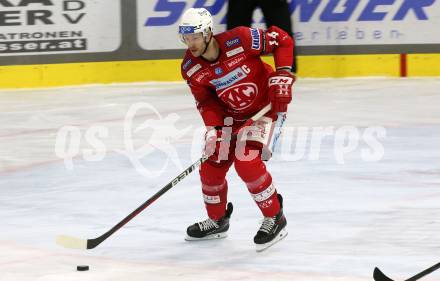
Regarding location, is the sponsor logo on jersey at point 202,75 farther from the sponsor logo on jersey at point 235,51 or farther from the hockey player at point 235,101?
the sponsor logo on jersey at point 235,51

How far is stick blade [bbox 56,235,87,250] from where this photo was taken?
4.76 m

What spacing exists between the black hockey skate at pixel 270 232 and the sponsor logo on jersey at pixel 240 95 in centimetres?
55

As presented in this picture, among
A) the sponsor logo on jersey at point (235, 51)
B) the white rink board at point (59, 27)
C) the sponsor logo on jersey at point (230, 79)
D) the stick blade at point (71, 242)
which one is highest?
the sponsor logo on jersey at point (235, 51)

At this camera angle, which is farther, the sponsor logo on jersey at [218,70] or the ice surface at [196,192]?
the sponsor logo on jersey at [218,70]

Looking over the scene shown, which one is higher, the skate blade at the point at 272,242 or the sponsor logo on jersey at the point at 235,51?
the sponsor logo on jersey at the point at 235,51

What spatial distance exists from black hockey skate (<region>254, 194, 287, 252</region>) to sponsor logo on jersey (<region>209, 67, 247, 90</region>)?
65 cm

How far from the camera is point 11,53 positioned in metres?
9.96

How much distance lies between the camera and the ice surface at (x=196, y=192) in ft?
15.0

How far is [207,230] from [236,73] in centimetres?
76

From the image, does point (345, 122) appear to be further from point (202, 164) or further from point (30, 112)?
point (202, 164)

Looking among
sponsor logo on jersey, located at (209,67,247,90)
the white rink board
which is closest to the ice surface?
the white rink board

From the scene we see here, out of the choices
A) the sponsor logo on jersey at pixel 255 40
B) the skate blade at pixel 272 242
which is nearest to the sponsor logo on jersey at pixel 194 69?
the sponsor logo on jersey at pixel 255 40

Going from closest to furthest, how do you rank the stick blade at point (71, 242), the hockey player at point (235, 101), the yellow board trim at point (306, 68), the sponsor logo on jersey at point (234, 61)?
the stick blade at point (71, 242), the hockey player at point (235, 101), the sponsor logo on jersey at point (234, 61), the yellow board trim at point (306, 68)

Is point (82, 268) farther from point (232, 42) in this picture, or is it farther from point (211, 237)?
point (232, 42)
